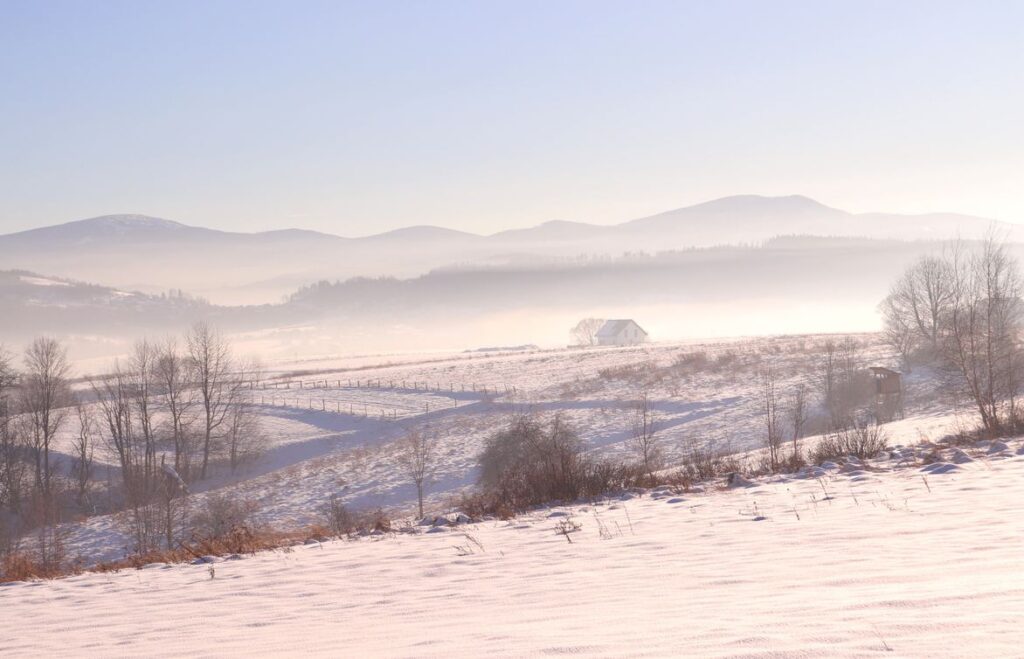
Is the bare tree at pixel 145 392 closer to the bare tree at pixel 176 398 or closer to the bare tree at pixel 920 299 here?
the bare tree at pixel 176 398

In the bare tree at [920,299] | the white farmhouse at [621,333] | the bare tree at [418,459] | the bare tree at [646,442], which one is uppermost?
the bare tree at [920,299]

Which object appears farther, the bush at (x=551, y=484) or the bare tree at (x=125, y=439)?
A: the bare tree at (x=125, y=439)

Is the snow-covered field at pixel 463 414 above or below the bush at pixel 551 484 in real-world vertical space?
below

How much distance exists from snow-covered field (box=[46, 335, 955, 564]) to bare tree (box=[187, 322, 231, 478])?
403 centimetres

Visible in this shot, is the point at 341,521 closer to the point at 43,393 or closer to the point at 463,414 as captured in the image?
the point at 463,414

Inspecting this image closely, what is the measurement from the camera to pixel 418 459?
1663 inches

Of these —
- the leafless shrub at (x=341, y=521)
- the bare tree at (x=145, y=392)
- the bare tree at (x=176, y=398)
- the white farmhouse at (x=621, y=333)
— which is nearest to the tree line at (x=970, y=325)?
the leafless shrub at (x=341, y=521)

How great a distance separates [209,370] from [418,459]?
116ft

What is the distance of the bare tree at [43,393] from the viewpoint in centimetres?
5369

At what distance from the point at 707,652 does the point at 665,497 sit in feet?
34.9

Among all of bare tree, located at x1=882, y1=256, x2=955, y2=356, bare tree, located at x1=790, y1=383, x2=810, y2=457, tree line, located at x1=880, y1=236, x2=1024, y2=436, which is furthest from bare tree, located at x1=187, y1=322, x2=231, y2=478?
bare tree, located at x1=882, y1=256, x2=955, y2=356

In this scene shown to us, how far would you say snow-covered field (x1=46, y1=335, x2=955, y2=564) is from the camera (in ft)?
144

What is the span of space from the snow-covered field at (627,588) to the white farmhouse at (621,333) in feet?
425

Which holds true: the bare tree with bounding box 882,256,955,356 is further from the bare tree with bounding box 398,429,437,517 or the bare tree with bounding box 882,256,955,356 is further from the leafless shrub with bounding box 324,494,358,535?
the leafless shrub with bounding box 324,494,358,535
